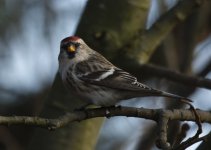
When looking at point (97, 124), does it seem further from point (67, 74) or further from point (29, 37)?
point (29, 37)

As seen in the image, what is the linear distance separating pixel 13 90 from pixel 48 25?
674mm

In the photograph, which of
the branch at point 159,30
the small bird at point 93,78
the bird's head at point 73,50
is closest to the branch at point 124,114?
the small bird at point 93,78

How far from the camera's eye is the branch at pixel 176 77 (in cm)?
371

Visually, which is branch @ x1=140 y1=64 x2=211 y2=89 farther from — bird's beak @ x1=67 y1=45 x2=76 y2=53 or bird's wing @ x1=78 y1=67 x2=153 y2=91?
bird's beak @ x1=67 y1=45 x2=76 y2=53

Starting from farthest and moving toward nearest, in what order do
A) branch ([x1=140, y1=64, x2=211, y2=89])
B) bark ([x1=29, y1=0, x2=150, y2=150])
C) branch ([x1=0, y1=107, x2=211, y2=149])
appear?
bark ([x1=29, y1=0, x2=150, y2=150]), branch ([x1=140, y1=64, x2=211, y2=89]), branch ([x1=0, y1=107, x2=211, y2=149])

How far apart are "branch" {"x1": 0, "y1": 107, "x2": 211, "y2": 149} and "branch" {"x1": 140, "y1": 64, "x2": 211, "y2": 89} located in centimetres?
62

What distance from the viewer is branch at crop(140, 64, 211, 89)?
12.2ft

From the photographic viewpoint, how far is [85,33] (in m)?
4.08

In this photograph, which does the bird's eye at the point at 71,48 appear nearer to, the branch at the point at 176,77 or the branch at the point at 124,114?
the branch at the point at 176,77

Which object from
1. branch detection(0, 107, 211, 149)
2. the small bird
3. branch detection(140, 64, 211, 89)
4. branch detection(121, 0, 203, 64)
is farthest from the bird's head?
branch detection(0, 107, 211, 149)

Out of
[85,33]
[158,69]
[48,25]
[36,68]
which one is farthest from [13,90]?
[158,69]

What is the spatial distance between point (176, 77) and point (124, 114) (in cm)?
95

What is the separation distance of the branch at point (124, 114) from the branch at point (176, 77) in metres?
0.62

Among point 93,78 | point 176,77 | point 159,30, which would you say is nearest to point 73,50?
point 93,78
